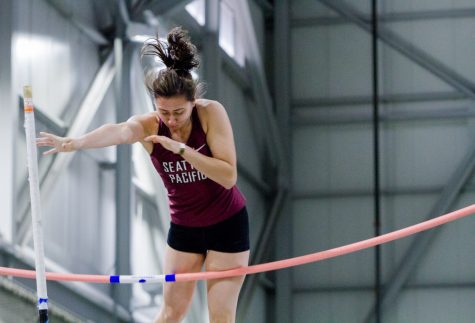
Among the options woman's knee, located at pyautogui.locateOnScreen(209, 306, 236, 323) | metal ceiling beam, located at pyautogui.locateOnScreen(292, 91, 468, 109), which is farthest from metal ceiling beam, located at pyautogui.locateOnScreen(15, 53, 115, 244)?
woman's knee, located at pyautogui.locateOnScreen(209, 306, 236, 323)

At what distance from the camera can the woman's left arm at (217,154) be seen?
157 inches

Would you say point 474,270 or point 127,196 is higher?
point 127,196

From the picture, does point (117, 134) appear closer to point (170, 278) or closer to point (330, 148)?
point (170, 278)

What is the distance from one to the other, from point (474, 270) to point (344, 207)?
1504 mm

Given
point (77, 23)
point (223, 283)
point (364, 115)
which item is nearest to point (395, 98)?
point (364, 115)

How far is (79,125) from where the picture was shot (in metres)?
8.85

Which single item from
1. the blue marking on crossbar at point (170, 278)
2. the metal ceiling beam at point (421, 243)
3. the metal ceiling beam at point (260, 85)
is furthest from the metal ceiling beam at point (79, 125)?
the blue marking on crossbar at point (170, 278)

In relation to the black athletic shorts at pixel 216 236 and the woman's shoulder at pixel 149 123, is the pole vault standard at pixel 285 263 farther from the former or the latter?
the woman's shoulder at pixel 149 123

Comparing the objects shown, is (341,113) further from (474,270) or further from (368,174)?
(474,270)

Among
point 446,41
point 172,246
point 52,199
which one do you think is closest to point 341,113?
point 446,41

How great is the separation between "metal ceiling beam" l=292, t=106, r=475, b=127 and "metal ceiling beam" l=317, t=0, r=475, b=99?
228 mm

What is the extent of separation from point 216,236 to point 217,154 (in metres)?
0.37

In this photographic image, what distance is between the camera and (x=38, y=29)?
823 cm

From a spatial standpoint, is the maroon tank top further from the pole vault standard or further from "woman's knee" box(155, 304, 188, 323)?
"woman's knee" box(155, 304, 188, 323)
